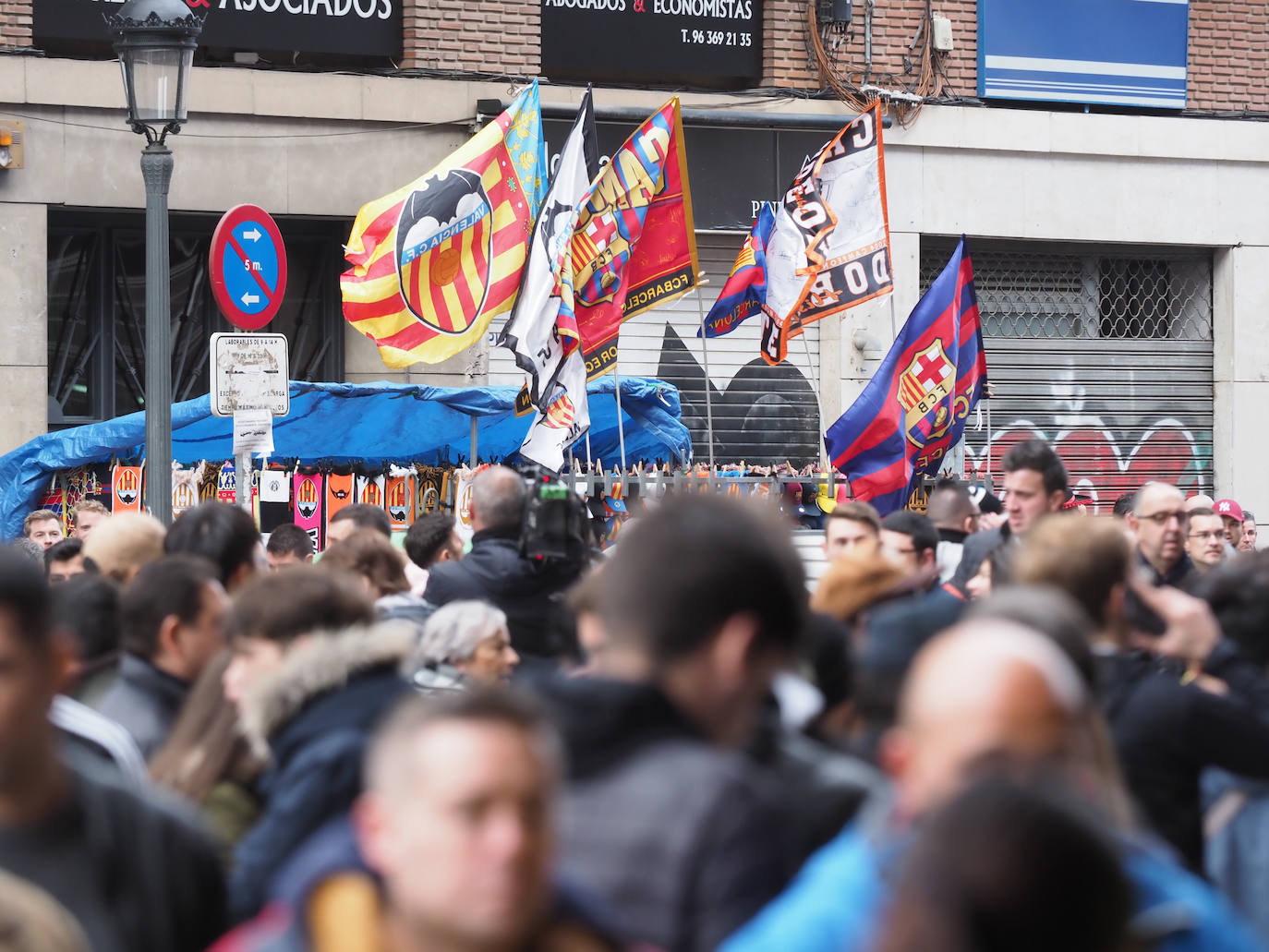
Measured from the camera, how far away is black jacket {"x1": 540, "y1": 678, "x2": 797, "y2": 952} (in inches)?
90.7

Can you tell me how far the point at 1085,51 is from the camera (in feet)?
59.4

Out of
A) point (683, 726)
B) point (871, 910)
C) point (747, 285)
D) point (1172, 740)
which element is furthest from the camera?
point (747, 285)

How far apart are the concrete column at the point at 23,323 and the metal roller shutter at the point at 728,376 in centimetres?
534

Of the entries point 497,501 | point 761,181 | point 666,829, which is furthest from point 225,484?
point 666,829

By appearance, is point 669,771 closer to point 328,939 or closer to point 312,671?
point 328,939

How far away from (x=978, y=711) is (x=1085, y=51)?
17023mm

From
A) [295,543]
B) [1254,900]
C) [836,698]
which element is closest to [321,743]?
[836,698]

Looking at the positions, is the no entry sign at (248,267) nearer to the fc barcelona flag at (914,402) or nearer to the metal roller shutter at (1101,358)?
the fc barcelona flag at (914,402)

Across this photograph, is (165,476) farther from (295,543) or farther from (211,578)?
(211,578)

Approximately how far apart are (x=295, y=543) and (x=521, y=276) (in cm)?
412

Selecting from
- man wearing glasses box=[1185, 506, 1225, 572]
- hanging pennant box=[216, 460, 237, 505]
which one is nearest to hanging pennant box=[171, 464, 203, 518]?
hanging pennant box=[216, 460, 237, 505]

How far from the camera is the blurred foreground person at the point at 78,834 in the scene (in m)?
2.50

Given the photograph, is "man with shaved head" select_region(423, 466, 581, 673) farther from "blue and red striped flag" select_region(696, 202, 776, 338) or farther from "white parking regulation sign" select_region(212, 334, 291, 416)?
"blue and red striped flag" select_region(696, 202, 776, 338)

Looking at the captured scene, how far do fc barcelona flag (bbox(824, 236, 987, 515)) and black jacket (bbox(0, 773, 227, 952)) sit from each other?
911cm
